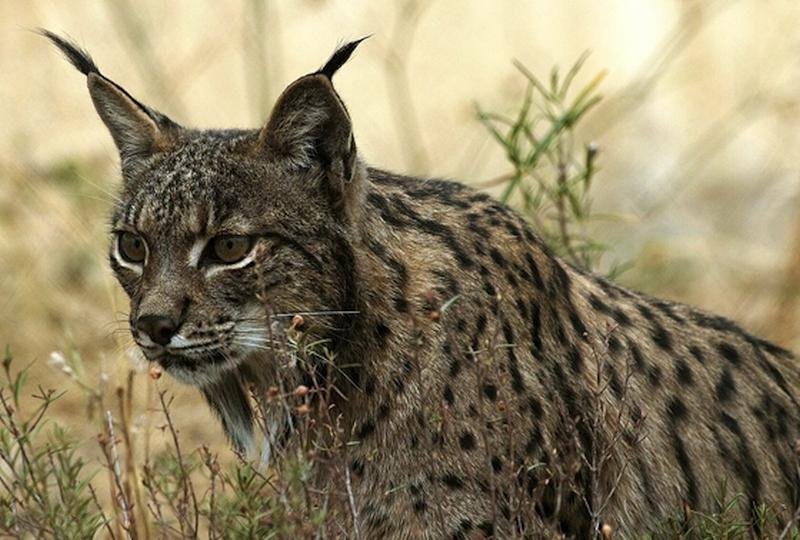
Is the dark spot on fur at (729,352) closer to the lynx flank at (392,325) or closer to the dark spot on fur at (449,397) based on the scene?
the lynx flank at (392,325)

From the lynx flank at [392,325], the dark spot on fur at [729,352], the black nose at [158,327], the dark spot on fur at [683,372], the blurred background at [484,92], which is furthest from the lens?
the blurred background at [484,92]

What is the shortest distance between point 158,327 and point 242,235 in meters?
0.40

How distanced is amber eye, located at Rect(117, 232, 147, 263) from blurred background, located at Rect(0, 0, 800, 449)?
18.3 ft

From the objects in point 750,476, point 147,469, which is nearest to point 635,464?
point 750,476

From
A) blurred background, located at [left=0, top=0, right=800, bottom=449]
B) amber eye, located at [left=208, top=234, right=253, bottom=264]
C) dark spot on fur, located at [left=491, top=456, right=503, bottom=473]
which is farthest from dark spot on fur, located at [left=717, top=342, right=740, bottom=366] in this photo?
blurred background, located at [left=0, top=0, right=800, bottom=449]

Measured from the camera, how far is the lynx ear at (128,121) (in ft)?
18.0

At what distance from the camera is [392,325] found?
17.2ft

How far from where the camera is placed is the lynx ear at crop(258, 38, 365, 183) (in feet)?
16.4

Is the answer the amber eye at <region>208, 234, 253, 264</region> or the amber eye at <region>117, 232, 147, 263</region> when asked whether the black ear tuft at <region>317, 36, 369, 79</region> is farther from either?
the amber eye at <region>117, 232, 147, 263</region>

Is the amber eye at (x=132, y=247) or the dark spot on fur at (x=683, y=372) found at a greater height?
the amber eye at (x=132, y=247)

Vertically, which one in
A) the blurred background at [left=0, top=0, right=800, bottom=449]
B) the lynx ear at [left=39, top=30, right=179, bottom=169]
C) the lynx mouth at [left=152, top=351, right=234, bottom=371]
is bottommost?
the blurred background at [left=0, top=0, right=800, bottom=449]

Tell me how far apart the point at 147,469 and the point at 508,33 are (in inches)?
308

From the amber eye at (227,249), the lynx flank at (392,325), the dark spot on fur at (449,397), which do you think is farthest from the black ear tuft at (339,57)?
the dark spot on fur at (449,397)

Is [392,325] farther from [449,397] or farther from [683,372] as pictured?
[683,372]
